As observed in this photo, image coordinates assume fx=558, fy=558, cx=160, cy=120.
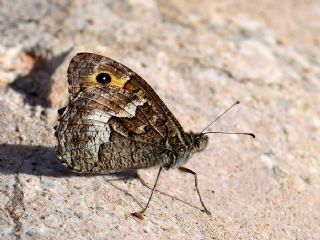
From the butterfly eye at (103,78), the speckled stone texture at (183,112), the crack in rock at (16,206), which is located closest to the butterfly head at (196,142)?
the speckled stone texture at (183,112)

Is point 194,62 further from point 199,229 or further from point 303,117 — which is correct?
point 199,229

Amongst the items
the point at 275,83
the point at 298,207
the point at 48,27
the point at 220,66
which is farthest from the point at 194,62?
the point at 298,207

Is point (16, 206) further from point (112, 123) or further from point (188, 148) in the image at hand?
point (188, 148)

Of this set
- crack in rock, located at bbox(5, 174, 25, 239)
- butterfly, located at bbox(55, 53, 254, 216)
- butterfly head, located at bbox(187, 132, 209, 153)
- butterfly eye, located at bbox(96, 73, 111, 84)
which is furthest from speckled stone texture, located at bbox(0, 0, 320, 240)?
butterfly eye, located at bbox(96, 73, 111, 84)

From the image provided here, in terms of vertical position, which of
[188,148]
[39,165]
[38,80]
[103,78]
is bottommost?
[39,165]

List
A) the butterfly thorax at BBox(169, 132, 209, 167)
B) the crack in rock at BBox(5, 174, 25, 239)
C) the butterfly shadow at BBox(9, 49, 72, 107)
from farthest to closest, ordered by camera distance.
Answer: the butterfly shadow at BBox(9, 49, 72, 107) → the butterfly thorax at BBox(169, 132, 209, 167) → the crack in rock at BBox(5, 174, 25, 239)

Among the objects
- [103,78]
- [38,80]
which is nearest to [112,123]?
[103,78]

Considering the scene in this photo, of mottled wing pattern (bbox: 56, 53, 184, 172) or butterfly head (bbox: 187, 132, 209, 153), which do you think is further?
butterfly head (bbox: 187, 132, 209, 153)

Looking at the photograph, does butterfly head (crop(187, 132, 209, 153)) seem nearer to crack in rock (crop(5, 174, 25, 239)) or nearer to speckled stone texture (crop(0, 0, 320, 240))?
speckled stone texture (crop(0, 0, 320, 240))
